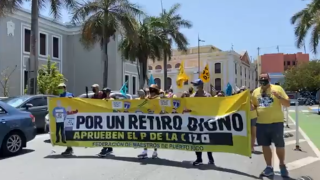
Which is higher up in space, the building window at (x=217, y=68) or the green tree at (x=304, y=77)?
the building window at (x=217, y=68)

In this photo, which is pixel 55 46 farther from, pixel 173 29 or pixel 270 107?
pixel 270 107

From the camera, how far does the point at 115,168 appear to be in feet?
22.6

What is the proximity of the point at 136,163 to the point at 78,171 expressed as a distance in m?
1.26

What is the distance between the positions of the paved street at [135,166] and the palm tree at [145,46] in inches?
848

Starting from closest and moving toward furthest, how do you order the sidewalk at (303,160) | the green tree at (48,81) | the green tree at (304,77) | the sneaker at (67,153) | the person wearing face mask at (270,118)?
the person wearing face mask at (270,118) → the sidewalk at (303,160) → the sneaker at (67,153) → the green tree at (48,81) → the green tree at (304,77)

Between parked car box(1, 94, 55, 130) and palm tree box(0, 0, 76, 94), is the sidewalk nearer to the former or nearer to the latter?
parked car box(1, 94, 55, 130)

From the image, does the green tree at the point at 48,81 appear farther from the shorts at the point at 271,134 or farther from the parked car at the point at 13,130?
the shorts at the point at 271,134

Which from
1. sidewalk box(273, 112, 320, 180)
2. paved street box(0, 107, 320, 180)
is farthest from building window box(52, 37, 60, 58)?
sidewalk box(273, 112, 320, 180)

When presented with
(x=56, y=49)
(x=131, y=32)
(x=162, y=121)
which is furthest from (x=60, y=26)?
(x=162, y=121)

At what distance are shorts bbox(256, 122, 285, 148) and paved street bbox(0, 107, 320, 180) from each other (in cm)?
63

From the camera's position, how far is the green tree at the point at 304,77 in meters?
51.1

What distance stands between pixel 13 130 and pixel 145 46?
22.5 meters

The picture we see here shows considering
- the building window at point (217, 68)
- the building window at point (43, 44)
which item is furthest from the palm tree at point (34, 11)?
the building window at point (217, 68)

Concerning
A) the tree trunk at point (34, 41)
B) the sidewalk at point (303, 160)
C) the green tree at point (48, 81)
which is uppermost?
the tree trunk at point (34, 41)
